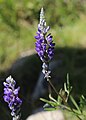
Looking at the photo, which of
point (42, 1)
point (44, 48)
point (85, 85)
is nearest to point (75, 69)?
point (85, 85)

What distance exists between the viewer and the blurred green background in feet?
18.6

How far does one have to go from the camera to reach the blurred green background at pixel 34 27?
5664 mm

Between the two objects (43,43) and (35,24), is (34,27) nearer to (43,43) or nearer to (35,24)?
(35,24)

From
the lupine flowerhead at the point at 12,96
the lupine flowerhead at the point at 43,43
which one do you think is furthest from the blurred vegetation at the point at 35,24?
the lupine flowerhead at the point at 12,96

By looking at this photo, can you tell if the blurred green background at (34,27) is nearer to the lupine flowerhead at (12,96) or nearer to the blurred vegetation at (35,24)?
the blurred vegetation at (35,24)

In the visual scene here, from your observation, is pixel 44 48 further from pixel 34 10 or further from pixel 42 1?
pixel 34 10

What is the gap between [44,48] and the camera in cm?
229

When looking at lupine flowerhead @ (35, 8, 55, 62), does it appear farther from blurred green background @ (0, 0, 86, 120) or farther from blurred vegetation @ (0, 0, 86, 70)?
blurred vegetation @ (0, 0, 86, 70)

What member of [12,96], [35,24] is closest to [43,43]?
[12,96]

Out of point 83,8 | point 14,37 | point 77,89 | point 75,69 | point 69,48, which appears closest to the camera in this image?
point 77,89

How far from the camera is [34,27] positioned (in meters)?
6.20

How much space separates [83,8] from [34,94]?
211 centimetres

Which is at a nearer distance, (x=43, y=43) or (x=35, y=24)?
(x=43, y=43)

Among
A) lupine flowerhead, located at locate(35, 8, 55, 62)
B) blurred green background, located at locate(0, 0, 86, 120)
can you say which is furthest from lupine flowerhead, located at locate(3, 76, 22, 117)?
blurred green background, located at locate(0, 0, 86, 120)
